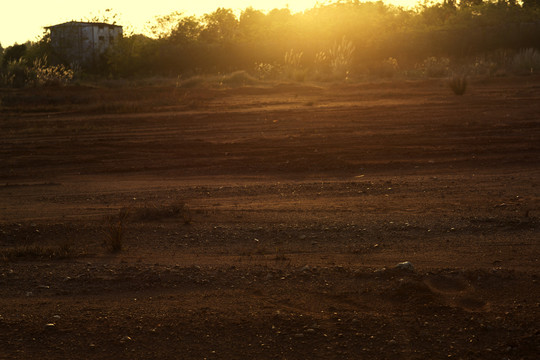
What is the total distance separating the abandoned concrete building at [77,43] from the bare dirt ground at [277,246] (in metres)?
40.4

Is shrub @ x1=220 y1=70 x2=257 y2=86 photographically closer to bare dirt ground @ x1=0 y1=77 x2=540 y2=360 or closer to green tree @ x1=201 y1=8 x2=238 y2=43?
green tree @ x1=201 y1=8 x2=238 y2=43

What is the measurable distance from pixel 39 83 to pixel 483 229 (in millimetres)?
35801

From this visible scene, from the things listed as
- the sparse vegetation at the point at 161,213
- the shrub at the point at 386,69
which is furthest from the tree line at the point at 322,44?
the sparse vegetation at the point at 161,213

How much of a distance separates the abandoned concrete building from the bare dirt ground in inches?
1589

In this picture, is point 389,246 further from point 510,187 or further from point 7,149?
point 7,149

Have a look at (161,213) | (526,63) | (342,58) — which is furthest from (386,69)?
(161,213)

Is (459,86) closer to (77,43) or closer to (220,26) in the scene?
(77,43)

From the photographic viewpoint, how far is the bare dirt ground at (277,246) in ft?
16.4

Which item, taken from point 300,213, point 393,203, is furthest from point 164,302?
point 393,203

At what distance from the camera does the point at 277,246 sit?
7.38 metres

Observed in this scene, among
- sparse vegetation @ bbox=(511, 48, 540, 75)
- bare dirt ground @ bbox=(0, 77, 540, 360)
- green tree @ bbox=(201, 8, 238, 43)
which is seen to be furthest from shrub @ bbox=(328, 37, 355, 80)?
bare dirt ground @ bbox=(0, 77, 540, 360)

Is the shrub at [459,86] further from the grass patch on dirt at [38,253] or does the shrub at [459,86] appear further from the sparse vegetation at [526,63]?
the grass patch on dirt at [38,253]

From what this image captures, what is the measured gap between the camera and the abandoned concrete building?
5609 centimetres

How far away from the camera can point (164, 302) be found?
18.7 feet
